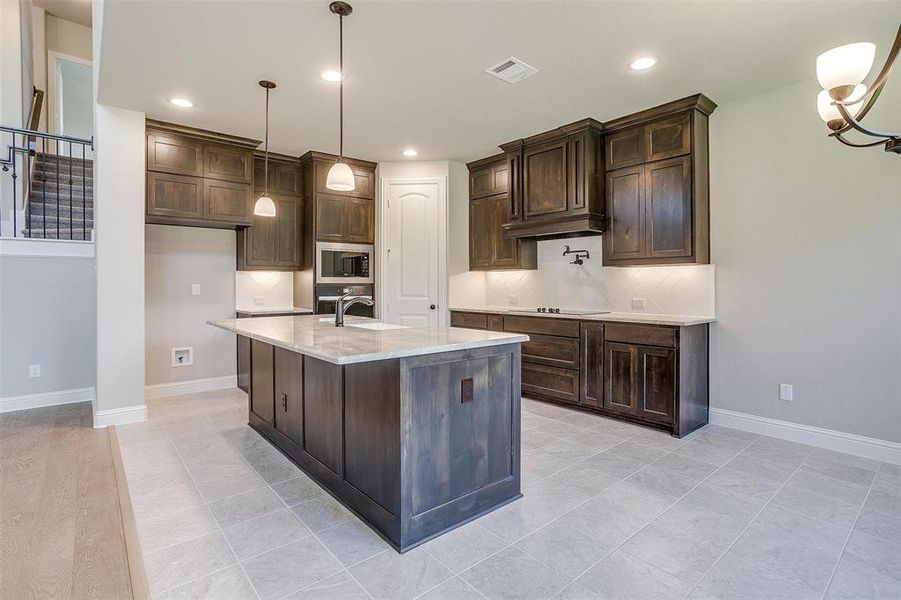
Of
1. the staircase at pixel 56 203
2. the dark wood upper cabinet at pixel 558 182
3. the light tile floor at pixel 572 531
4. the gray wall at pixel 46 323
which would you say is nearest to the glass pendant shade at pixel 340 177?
the light tile floor at pixel 572 531

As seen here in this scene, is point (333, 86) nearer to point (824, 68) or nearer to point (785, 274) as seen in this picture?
point (824, 68)

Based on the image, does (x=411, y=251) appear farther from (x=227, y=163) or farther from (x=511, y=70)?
(x=511, y=70)

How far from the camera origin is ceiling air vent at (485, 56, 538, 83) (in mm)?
3147

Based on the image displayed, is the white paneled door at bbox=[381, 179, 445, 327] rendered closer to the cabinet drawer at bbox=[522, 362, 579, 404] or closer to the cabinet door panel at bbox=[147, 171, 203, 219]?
the cabinet drawer at bbox=[522, 362, 579, 404]

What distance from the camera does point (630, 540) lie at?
7.01 ft

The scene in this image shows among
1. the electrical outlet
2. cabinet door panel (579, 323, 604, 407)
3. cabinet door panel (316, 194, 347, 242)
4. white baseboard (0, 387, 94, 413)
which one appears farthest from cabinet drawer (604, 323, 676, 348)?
white baseboard (0, 387, 94, 413)

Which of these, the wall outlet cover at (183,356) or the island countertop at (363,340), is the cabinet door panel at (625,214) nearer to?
the island countertop at (363,340)

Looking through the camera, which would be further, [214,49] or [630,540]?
[214,49]

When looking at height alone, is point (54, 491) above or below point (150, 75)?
below

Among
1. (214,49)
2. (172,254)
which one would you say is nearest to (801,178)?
(214,49)

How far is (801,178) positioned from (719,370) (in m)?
1.60

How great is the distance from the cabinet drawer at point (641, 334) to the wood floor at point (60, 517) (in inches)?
137

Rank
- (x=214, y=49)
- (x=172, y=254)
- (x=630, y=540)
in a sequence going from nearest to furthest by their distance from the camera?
1. (x=630, y=540)
2. (x=214, y=49)
3. (x=172, y=254)

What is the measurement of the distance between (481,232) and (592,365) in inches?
86.2
